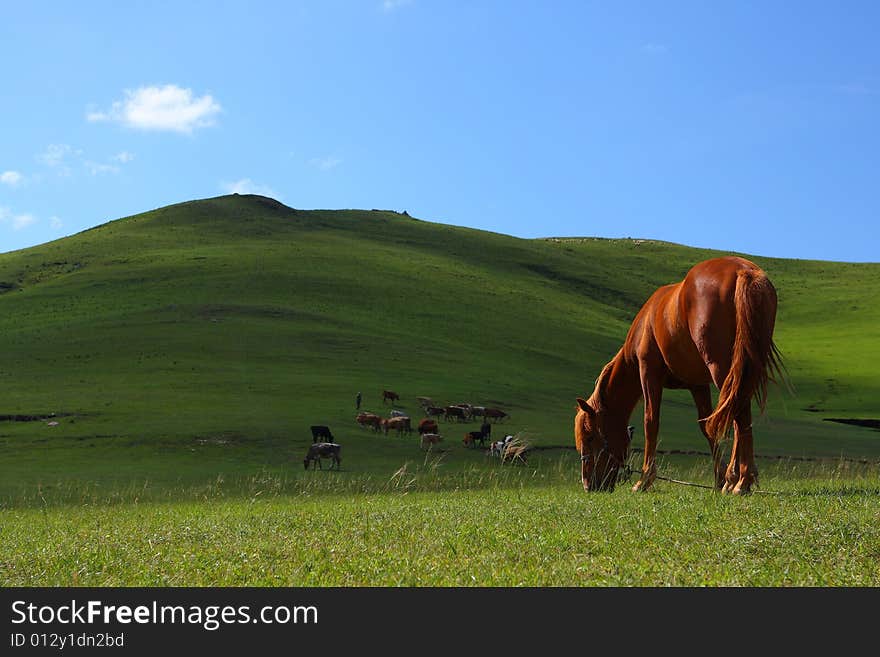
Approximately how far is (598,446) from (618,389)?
109 cm

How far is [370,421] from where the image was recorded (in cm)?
3694

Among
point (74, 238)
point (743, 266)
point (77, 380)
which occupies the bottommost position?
point (77, 380)

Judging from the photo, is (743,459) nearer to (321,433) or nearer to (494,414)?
(321,433)

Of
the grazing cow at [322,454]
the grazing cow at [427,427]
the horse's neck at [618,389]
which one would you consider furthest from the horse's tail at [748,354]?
the grazing cow at [427,427]

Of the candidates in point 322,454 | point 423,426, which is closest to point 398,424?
point 423,426

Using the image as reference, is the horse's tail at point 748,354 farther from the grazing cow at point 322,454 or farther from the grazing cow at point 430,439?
the grazing cow at point 430,439

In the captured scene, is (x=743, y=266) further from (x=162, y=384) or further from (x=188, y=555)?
(x=162, y=384)

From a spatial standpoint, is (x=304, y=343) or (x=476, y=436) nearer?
(x=476, y=436)

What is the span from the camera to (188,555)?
24.6 ft

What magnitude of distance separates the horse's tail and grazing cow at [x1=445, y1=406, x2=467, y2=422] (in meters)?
29.3

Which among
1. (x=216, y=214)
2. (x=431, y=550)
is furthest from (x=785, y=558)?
(x=216, y=214)

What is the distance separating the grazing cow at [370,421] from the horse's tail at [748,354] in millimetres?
26270

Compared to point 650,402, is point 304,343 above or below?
above
